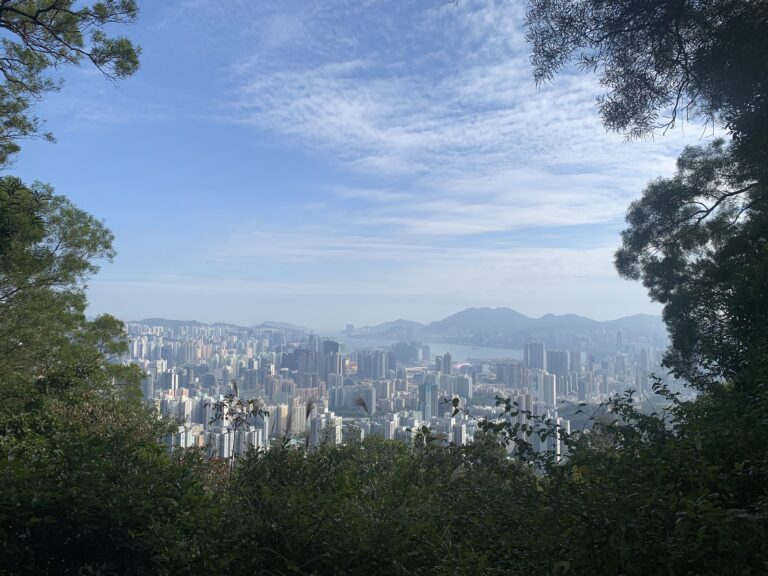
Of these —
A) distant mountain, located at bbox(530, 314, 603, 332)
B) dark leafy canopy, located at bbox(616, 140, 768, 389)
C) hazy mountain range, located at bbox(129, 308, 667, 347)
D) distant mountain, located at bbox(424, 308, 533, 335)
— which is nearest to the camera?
dark leafy canopy, located at bbox(616, 140, 768, 389)

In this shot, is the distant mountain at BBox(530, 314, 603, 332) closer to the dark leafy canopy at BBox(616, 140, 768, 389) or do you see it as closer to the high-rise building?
the high-rise building

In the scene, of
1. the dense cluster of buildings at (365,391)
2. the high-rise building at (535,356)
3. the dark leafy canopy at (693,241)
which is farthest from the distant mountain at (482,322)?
the dark leafy canopy at (693,241)

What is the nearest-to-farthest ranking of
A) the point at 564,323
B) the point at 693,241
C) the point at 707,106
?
the point at 707,106 < the point at 693,241 < the point at 564,323

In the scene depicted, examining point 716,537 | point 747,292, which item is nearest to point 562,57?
point 747,292

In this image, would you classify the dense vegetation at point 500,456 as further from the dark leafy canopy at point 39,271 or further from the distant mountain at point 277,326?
the distant mountain at point 277,326

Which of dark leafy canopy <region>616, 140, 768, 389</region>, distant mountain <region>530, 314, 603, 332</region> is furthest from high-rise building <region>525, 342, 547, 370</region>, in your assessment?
dark leafy canopy <region>616, 140, 768, 389</region>

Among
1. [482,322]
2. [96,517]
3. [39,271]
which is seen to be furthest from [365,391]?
[482,322]

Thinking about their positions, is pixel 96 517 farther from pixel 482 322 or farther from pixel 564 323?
pixel 482 322

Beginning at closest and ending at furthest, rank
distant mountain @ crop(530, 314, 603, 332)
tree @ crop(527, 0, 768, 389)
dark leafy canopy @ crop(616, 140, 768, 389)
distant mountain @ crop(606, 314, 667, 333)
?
tree @ crop(527, 0, 768, 389) → dark leafy canopy @ crop(616, 140, 768, 389) → distant mountain @ crop(606, 314, 667, 333) → distant mountain @ crop(530, 314, 603, 332)
